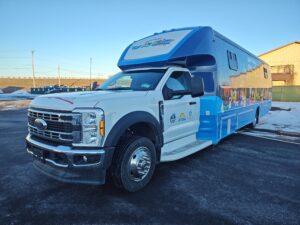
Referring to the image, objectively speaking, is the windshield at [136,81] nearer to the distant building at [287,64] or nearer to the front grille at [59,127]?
the front grille at [59,127]

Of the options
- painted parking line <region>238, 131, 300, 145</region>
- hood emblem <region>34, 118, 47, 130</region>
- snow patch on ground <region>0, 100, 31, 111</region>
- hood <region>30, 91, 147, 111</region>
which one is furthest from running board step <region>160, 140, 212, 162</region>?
snow patch on ground <region>0, 100, 31, 111</region>

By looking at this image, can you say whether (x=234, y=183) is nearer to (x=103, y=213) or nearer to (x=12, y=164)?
(x=103, y=213)

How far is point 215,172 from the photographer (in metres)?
4.64

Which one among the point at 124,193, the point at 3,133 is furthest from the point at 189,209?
the point at 3,133

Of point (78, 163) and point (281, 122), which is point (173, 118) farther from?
point (281, 122)

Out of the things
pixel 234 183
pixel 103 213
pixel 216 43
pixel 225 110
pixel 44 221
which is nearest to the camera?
pixel 44 221

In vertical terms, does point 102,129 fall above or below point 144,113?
below

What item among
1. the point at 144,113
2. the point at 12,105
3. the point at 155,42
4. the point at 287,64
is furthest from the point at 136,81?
the point at 287,64

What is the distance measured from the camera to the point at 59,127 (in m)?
3.28

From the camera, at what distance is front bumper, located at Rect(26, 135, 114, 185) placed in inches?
122

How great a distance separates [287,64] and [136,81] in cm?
4163

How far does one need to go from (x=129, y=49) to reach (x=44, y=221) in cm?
477

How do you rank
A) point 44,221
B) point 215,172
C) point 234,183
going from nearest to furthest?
point 44,221
point 234,183
point 215,172

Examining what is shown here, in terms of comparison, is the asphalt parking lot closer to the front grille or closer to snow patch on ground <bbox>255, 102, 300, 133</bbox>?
the front grille
